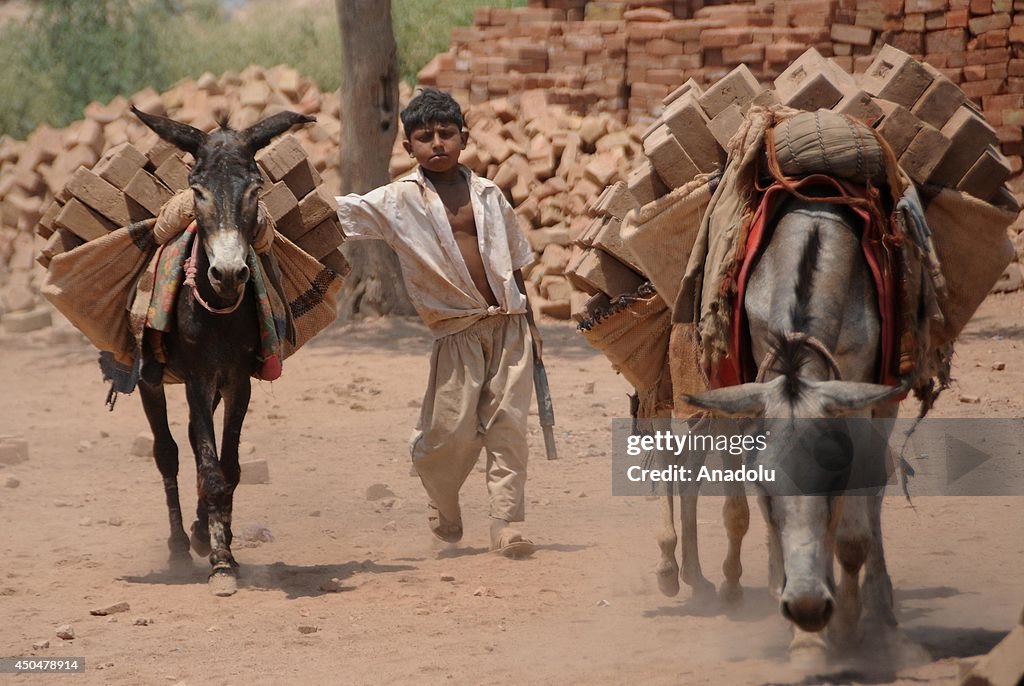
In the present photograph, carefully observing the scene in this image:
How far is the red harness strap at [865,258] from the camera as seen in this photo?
438 cm

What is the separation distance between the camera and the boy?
20.5 ft

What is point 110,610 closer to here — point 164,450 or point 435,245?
point 164,450

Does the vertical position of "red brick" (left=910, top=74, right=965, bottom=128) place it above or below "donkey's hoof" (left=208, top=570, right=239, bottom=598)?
above

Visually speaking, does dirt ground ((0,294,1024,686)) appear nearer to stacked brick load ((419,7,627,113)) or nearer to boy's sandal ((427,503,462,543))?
boy's sandal ((427,503,462,543))

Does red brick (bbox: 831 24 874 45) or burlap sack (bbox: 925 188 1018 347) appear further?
red brick (bbox: 831 24 874 45)

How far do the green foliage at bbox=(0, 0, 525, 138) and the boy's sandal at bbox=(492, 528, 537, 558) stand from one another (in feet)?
57.0

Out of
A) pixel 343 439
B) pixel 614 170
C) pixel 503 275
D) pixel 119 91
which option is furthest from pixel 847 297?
pixel 119 91

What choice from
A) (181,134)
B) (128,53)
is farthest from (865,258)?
(128,53)

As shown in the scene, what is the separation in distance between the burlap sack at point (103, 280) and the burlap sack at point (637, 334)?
6.78ft

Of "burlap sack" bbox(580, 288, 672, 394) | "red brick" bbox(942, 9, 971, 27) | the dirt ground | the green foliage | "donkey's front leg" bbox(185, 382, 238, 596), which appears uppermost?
the green foliage

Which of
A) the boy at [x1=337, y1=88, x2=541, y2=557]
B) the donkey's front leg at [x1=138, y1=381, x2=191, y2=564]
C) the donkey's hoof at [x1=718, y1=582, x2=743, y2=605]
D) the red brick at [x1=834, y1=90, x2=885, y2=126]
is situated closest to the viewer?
the red brick at [x1=834, y1=90, x2=885, y2=126]

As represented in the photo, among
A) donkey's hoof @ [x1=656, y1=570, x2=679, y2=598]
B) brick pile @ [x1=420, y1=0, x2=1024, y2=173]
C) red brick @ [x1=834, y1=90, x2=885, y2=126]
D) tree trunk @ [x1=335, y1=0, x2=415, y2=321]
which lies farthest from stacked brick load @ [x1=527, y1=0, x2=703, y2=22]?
donkey's hoof @ [x1=656, y1=570, x2=679, y2=598]

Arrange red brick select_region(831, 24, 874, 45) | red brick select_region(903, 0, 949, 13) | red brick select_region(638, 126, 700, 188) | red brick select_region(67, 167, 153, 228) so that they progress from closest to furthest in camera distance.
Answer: red brick select_region(638, 126, 700, 188), red brick select_region(67, 167, 153, 228), red brick select_region(903, 0, 949, 13), red brick select_region(831, 24, 874, 45)

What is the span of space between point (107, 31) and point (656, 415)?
20942 millimetres
